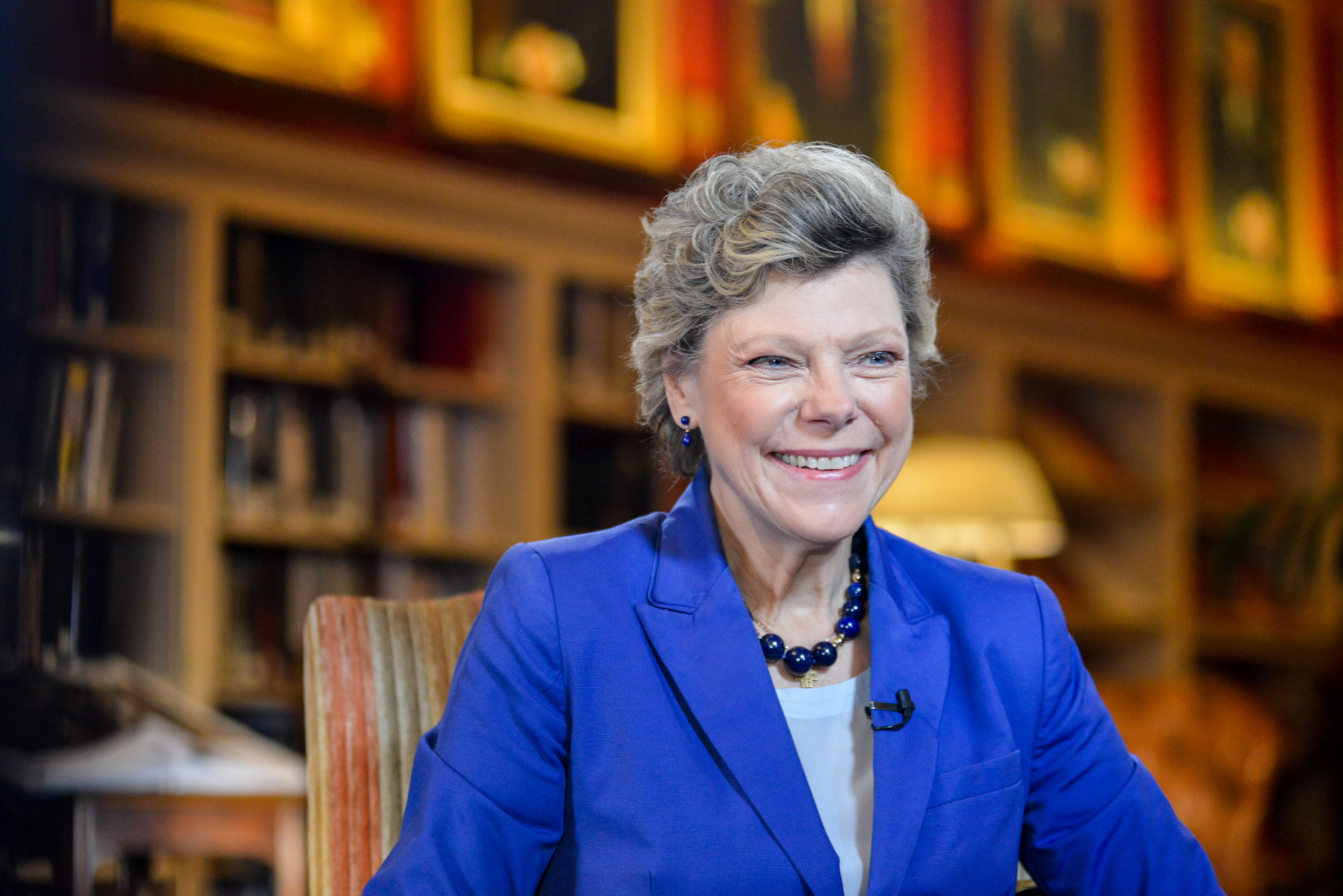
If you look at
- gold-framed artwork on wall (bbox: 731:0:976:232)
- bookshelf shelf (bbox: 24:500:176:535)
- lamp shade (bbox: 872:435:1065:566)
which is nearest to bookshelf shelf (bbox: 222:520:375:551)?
bookshelf shelf (bbox: 24:500:176:535)

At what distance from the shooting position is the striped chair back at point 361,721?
1.42 m

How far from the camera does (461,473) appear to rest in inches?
147

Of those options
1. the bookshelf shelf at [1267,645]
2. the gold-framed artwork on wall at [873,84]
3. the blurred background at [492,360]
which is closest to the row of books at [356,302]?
the blurred background at [492,360]

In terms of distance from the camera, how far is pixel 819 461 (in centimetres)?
135

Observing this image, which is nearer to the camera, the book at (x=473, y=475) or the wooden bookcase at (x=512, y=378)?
the wooden bookcase at (x=512, y=378)

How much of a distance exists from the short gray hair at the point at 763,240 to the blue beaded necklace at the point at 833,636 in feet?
0.69

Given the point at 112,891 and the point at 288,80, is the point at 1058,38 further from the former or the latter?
the point at 112,891

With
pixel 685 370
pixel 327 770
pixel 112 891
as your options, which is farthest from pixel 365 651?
pixel 112 891

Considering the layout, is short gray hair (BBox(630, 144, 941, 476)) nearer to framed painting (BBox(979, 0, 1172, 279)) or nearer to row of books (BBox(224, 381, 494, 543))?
row of books (BBox(224, 381, 494, 543))

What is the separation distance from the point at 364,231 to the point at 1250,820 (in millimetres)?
2581

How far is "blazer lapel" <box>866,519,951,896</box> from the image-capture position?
49.3 inches

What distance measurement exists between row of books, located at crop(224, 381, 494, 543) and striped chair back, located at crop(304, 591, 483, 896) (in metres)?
1.87

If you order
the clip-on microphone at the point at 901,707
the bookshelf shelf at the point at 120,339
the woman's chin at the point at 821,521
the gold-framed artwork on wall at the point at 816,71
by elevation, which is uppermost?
the gold-framed artwork on wall at the point at 816,71

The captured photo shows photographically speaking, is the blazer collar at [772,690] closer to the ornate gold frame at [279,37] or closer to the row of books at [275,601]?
the row of books at [275,601]
